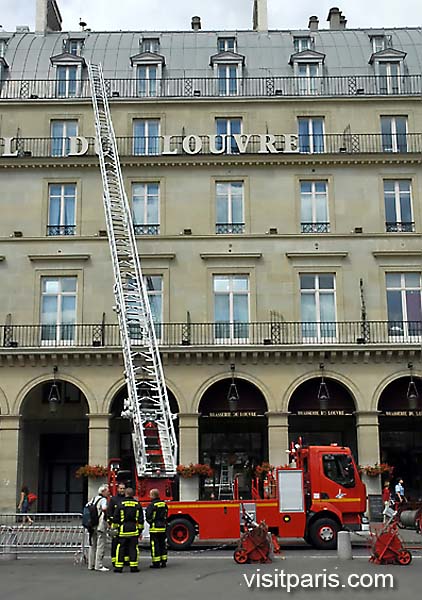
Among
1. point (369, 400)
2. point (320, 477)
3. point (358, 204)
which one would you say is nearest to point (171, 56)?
point (358, 204)

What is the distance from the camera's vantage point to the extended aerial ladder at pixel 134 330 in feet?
80.6

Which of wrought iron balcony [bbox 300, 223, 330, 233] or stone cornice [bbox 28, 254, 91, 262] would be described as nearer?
stone cornice [bbox 28, 254, 91, 262]

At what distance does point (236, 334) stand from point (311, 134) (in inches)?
410

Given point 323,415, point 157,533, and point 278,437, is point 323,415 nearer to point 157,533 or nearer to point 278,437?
point 278,437

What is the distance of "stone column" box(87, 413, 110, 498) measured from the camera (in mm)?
35531

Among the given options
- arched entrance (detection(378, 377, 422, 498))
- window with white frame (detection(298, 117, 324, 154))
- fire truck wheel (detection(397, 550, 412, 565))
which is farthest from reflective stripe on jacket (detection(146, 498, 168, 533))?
window with white frame (detection(298, 117, 324, 154))

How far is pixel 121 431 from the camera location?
130ft

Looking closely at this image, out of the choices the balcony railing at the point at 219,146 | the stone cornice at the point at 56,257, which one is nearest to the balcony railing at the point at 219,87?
the balcony railing at the point at 219,146

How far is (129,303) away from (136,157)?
954 cm

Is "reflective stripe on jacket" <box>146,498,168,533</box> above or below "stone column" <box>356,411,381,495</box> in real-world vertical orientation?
below

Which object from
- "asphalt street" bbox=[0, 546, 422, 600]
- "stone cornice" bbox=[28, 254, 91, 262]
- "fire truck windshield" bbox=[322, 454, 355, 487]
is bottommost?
"asphalt street" bbox=[0, 546, 422, 600]

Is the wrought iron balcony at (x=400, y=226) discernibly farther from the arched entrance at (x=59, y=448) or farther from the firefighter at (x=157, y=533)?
the firefighter at (x=157, y=533)

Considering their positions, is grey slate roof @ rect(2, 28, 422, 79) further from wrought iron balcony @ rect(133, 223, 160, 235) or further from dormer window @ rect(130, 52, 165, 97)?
wrought iron balcony @ rect(133, 223, 160, 235)

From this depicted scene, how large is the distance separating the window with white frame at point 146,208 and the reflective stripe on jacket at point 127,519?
20.8 metres
